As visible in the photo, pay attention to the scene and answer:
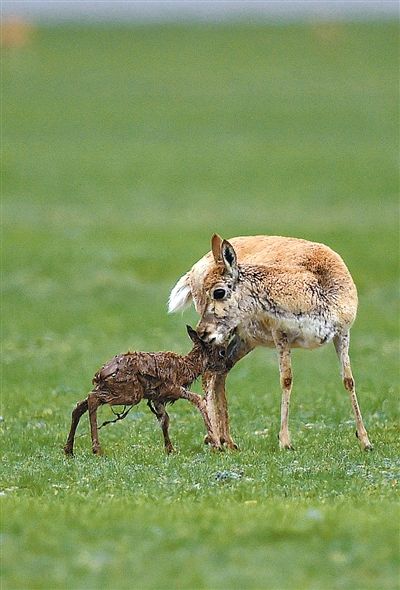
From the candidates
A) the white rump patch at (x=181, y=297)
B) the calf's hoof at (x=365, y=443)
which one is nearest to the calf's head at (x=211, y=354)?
the white rump patch at (x=181, y=297)

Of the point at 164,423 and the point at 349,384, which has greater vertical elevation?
the point at 349,384

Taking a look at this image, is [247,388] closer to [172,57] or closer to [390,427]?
[390,427]

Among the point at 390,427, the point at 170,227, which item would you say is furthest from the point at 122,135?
the point at 390,427

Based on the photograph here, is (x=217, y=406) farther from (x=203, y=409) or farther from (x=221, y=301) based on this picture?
(x=221, y=301)

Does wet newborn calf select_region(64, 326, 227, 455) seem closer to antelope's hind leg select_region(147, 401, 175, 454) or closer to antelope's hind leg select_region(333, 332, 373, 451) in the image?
antelope's hind leg select_region(147, 401, 175, 454)

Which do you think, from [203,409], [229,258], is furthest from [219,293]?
[203,409]

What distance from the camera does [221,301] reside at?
A: 13.5 meters

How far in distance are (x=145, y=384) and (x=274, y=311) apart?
153 cm

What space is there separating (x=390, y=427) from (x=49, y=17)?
89449mm

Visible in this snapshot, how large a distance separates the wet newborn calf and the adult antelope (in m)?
0.41

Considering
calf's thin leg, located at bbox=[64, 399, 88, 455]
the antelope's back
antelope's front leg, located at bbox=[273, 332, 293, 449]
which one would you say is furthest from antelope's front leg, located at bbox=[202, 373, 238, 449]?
calf's thin leg, located at bbox=[64, 399, 88, 455]

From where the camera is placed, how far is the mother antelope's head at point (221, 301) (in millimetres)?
13523

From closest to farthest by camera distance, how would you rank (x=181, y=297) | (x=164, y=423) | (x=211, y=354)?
(x=164, y=423) → (x=211, y=354) → (x=181, y=297)

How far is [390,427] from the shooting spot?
1502 centimetres
